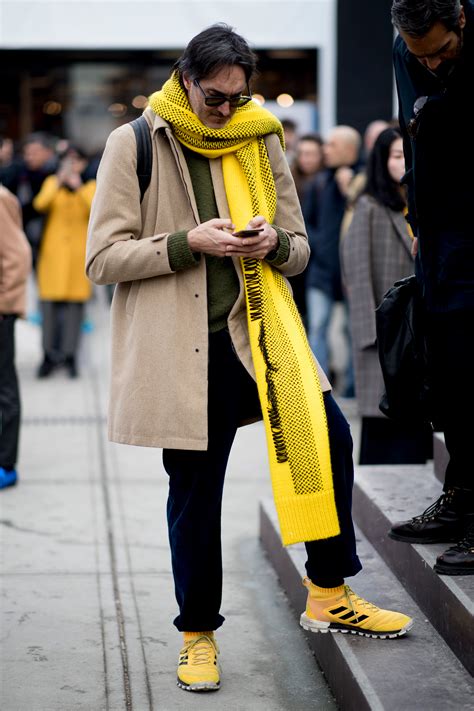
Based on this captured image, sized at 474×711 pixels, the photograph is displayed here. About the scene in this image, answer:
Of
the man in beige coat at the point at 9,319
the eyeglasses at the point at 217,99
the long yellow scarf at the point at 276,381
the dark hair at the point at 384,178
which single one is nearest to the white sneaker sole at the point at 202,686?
the long yellow scarf at the point at 276,381

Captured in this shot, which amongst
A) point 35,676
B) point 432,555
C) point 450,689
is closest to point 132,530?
point 35,676

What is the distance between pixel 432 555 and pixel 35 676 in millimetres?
1401

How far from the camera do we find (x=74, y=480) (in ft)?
21.8

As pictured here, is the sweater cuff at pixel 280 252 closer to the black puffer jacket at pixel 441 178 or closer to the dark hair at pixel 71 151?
the black puffer jacket at pixel 441 178

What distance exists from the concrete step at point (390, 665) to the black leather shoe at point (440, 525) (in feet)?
0.77

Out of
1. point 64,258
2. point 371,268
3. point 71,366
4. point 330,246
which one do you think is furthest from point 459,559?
point 64,258

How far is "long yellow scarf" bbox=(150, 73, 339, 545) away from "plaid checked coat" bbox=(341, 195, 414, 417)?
1.93 meters

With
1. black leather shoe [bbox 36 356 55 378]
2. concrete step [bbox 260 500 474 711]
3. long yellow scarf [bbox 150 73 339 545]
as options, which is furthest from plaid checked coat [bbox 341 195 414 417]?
black leather shoe [bbox 36 356 55 378]

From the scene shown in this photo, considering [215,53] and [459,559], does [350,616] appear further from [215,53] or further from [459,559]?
[215,53]

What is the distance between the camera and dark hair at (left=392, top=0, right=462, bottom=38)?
3.20m

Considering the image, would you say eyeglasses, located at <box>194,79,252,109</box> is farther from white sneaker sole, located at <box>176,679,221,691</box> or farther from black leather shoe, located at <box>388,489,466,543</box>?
white sneaker sole, located at <box>176,679,221,691</box>

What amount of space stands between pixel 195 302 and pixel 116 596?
5.59 feet

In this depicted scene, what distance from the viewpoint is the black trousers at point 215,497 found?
359 cm

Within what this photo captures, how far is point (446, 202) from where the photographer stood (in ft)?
11.8
